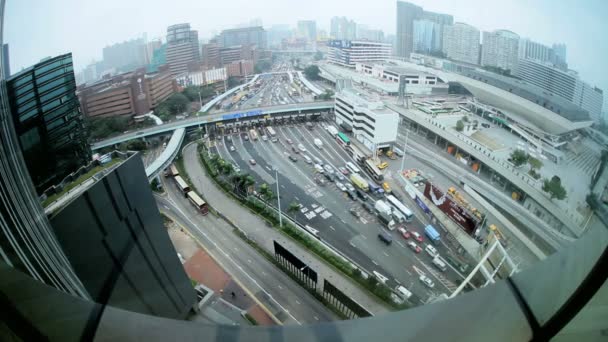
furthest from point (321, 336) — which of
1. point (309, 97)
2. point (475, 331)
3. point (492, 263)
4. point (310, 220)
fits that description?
point (309, 97)

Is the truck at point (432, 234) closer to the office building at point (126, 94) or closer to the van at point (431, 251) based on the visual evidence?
the van at point (431, 251)

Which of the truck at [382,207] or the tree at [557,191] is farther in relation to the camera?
the truck at [382,207]

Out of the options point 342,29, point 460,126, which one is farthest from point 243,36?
point 460,126

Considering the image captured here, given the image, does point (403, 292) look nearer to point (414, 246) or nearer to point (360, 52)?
point (414, 246)

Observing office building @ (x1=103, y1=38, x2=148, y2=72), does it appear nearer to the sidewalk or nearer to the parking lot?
the sidewalk

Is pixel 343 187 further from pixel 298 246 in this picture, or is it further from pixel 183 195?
pixel 183 195

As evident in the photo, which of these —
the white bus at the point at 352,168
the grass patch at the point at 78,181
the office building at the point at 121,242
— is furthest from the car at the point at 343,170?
the grass patch at the point at 78,181

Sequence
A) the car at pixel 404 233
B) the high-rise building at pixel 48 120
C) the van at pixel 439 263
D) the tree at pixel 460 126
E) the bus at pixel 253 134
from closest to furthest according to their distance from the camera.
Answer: the high-rise building at pixel 48 120
the van at pixel 439 263
the car at pixel 404 233
the tree at pixel 460 126
the bus at pixel 253 134
